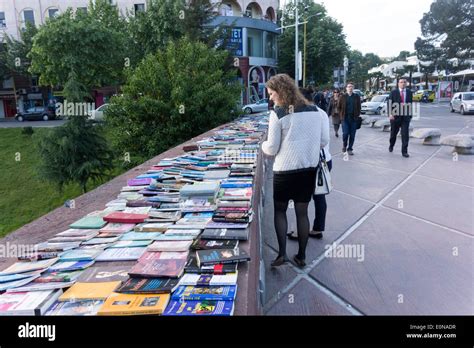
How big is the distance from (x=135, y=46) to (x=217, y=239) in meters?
26.3

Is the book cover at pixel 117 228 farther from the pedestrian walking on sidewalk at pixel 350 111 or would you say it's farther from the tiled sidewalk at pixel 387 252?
the pedestrian walking on sidewalk at pixel 350 111

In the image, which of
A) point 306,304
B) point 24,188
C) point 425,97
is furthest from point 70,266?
point 425,97

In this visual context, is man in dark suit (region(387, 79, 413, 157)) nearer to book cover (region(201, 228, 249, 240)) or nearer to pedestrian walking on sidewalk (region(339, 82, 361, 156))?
pedestrian walking on sidewalk (region(339, 82, 361, 156))

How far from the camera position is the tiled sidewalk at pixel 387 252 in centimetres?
329

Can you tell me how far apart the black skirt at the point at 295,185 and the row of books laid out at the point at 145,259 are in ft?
1.08

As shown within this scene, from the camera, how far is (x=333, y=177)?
765 centimetres

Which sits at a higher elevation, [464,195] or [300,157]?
[300,157]

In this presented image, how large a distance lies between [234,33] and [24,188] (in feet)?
74.0

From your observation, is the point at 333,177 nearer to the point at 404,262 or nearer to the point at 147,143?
the point at 404,262

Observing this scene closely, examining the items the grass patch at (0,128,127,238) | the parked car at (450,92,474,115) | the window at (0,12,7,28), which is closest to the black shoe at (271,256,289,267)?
the grass patch at (0,128,127,238)

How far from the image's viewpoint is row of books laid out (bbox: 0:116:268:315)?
1.92 meters

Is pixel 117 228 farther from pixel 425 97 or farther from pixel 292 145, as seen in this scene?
pixel 425 97

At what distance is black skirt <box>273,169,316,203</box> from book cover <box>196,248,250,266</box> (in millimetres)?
1230

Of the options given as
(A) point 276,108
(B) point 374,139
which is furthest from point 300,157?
(B) point 374,139
